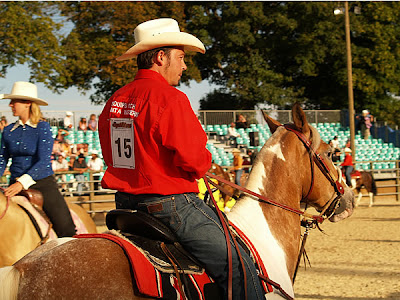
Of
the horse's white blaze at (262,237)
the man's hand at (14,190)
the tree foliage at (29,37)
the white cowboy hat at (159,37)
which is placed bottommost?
the horse's white blaze at (262,237)

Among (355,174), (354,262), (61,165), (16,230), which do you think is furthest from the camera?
(355,174)

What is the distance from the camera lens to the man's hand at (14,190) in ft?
16.4

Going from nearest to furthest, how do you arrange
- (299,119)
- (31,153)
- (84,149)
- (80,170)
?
1. (299,119)
2. (31,153)
3. (80,170)
4. (84,149)

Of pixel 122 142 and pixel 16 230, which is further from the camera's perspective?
pixel 16 230

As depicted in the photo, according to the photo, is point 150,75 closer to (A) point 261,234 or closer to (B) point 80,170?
(A) point 261,234

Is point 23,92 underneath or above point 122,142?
above

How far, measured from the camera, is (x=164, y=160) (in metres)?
2.75

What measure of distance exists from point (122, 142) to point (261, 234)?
1238 mm

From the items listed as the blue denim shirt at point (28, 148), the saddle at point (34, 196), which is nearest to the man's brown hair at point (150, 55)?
the blue denim shirt at point (28, 148)

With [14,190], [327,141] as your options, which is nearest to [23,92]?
[14,190]

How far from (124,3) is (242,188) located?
86.5 feet

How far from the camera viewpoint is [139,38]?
295 cm

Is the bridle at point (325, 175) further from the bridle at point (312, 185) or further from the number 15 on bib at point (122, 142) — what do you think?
the number 15 on bib at point (122, 142)

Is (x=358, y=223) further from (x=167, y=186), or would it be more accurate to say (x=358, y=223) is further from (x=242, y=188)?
(x=167, y=186)
